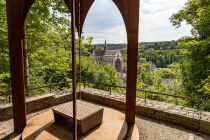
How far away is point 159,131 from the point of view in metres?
4.89

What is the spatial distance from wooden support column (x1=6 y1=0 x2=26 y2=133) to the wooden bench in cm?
90

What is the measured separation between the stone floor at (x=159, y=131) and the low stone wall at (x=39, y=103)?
1.04 ft

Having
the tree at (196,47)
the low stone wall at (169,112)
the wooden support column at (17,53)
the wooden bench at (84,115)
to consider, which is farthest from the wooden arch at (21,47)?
the tree at (196,47)

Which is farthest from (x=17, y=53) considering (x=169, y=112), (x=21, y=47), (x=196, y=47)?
(x=196, y=47)

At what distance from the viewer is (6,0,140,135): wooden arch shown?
4.13 metres

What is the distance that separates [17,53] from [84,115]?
2.11 m

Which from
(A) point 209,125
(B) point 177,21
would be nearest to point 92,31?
(B) point 177,21

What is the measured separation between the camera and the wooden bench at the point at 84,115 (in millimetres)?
4102

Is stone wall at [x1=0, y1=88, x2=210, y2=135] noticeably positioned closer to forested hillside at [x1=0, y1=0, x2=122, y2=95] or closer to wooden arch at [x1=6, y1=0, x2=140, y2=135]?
wooden arch at [x1=6, y1=0, x2=140, y2=135]

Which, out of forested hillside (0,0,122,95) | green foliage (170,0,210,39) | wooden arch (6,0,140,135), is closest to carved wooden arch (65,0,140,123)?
wooden arch (6,0,140,135)

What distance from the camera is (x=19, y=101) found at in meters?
4.46

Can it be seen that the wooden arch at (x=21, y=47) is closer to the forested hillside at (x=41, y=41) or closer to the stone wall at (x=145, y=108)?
the stone wall at (x=145, y=108)

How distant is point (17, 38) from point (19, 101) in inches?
60.1

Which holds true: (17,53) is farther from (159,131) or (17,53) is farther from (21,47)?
(159,131)
